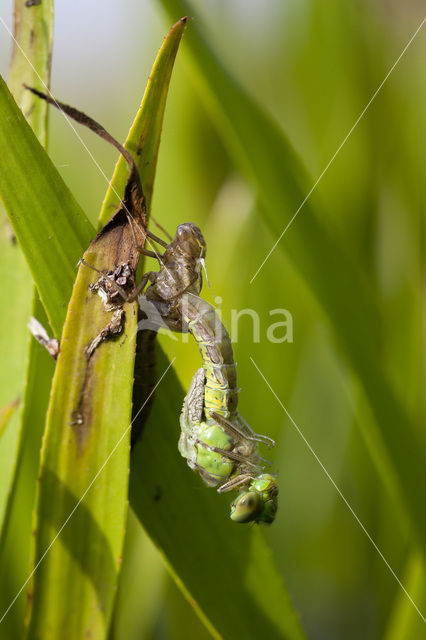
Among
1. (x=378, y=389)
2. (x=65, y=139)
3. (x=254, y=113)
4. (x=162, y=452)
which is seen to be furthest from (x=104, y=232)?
(x=65, y=139)

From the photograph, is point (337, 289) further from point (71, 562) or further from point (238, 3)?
point (238, 3)

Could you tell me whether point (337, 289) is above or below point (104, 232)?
below

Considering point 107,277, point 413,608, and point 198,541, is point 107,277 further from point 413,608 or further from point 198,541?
point 413,608

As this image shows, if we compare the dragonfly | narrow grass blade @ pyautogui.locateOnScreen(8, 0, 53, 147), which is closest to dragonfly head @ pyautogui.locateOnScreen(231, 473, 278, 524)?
the dragonfly

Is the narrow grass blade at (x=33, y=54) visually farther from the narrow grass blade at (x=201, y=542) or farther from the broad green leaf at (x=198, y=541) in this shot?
the narrow grass blade at (x=201, y=542)

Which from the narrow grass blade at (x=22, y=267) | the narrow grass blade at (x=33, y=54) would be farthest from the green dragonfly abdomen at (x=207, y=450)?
the narrow grass blade at (x=33, y=54)

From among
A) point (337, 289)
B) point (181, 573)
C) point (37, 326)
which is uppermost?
point (37, 326)

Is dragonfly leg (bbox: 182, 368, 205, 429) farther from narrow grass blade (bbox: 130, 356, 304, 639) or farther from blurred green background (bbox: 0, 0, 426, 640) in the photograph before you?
blurred green background (bbox: 0, 0, 426, 640)
